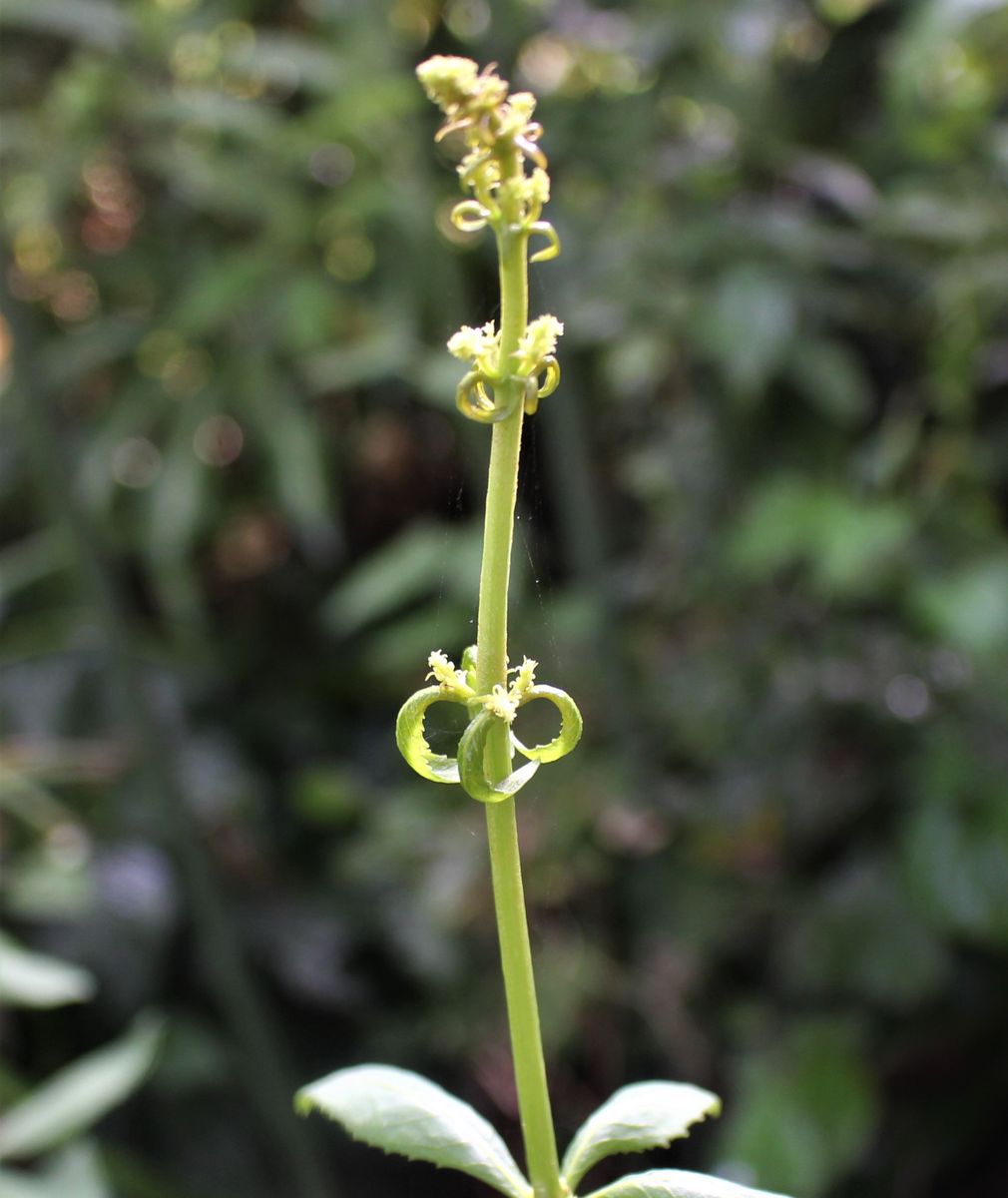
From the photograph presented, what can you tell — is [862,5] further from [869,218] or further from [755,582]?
[755,582]

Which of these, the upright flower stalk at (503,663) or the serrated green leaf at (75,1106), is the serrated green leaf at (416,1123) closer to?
the upright flower stalk at (503,663)

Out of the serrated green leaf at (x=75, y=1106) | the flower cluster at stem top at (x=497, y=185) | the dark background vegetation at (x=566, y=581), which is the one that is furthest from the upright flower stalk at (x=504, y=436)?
the dark background vegetation at (x=566, y=581)

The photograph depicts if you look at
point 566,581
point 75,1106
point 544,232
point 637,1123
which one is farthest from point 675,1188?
point 566,581

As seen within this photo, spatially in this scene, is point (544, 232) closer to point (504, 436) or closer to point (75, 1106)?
point (504, 436)

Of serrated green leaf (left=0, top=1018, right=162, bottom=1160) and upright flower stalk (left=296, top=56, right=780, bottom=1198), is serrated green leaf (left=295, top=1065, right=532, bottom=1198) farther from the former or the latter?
serrated green leaf (left=0, top=1018, right=162, bottom=1160)

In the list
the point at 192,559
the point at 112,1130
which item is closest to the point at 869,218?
the point at 192,559

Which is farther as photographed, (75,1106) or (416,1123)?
(75,1106)

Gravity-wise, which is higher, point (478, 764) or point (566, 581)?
point (566, 581)
